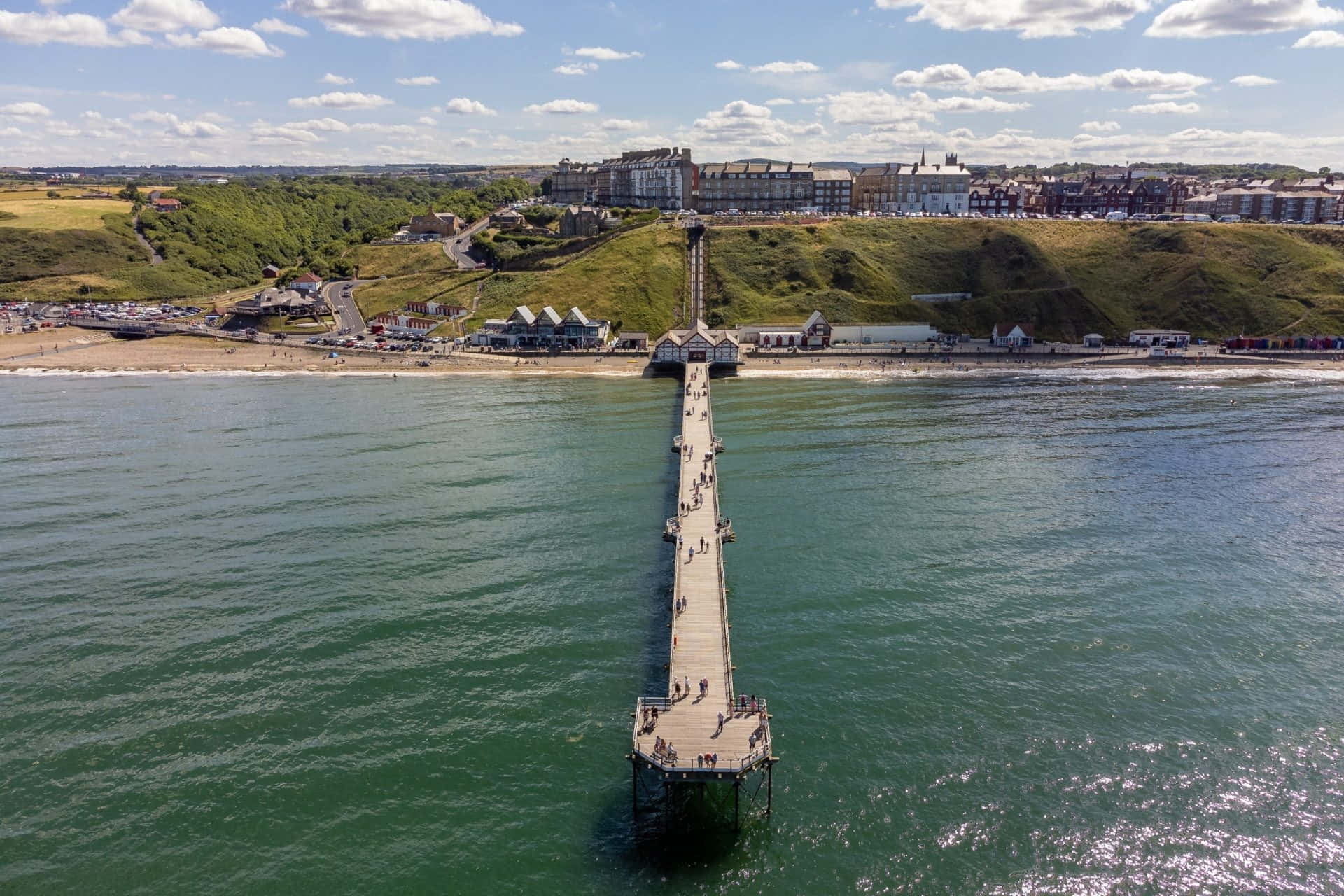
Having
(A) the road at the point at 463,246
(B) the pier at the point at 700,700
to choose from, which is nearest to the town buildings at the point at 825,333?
(A) the road at the point at 463,246

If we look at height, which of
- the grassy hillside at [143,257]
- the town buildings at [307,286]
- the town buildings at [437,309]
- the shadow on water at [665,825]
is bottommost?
the shadow on water at [665,825]

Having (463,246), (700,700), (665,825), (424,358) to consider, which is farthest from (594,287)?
(665,825)

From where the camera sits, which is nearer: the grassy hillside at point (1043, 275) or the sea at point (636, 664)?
the sea at point (636, 664)

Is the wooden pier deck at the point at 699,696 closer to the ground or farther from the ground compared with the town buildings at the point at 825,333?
closer to the ground

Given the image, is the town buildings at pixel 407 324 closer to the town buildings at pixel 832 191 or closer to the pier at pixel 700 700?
the pier at pixel 700 700

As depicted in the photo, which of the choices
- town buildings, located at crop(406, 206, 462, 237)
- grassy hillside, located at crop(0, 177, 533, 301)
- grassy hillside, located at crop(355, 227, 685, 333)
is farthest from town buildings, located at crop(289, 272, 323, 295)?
town buildings, located at crop(406, 206, 462, 237)

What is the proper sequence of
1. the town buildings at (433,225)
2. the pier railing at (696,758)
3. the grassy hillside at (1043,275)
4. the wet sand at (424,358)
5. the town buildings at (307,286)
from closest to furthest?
1. the pier railing at (696,758)
2. the wet sand at (424,358)
3. the grassy hillside at (1043,275)
4. the town buildings at (307,286)
5. the town buildings at (433,225)

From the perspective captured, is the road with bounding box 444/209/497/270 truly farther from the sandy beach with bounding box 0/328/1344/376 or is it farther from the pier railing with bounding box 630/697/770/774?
the pier railing with bounding box 630/697/770/774
